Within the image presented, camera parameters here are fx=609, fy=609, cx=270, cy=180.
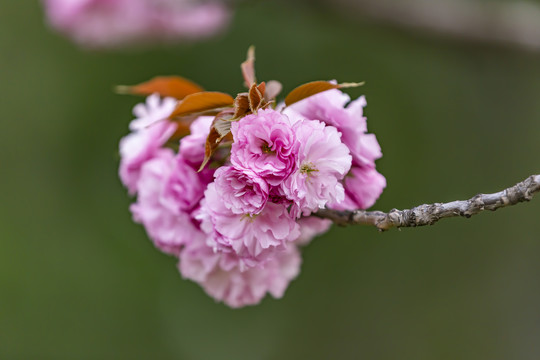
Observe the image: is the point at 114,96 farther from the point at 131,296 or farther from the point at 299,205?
the point at 299,205

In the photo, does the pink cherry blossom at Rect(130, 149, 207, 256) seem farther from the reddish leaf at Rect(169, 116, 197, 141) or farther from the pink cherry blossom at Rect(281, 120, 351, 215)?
the pink cherry blossom at Rect(281, 120, 351, 215)

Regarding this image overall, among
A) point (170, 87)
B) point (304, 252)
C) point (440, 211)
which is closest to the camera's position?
point (440, 211)

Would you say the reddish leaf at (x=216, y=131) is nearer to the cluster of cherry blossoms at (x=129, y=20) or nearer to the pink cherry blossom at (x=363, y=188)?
the pink cherry blossom at (x=363, y=188)

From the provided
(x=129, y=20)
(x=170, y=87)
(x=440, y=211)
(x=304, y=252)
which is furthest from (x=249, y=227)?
(x=304, y=252)

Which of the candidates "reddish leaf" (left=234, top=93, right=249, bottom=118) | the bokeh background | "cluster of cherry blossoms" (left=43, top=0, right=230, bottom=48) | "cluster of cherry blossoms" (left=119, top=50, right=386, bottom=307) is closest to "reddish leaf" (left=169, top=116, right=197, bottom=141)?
"cluster of cherry blossoms" (left=119, top=50, right=386, bottom=307)

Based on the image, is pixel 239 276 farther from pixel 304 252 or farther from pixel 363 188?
pixel 304 252

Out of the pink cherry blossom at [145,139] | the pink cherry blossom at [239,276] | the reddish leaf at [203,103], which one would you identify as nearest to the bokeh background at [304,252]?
the pink cherry blossom at [239,276]

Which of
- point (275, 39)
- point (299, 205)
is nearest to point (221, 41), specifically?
point (275, 39)
